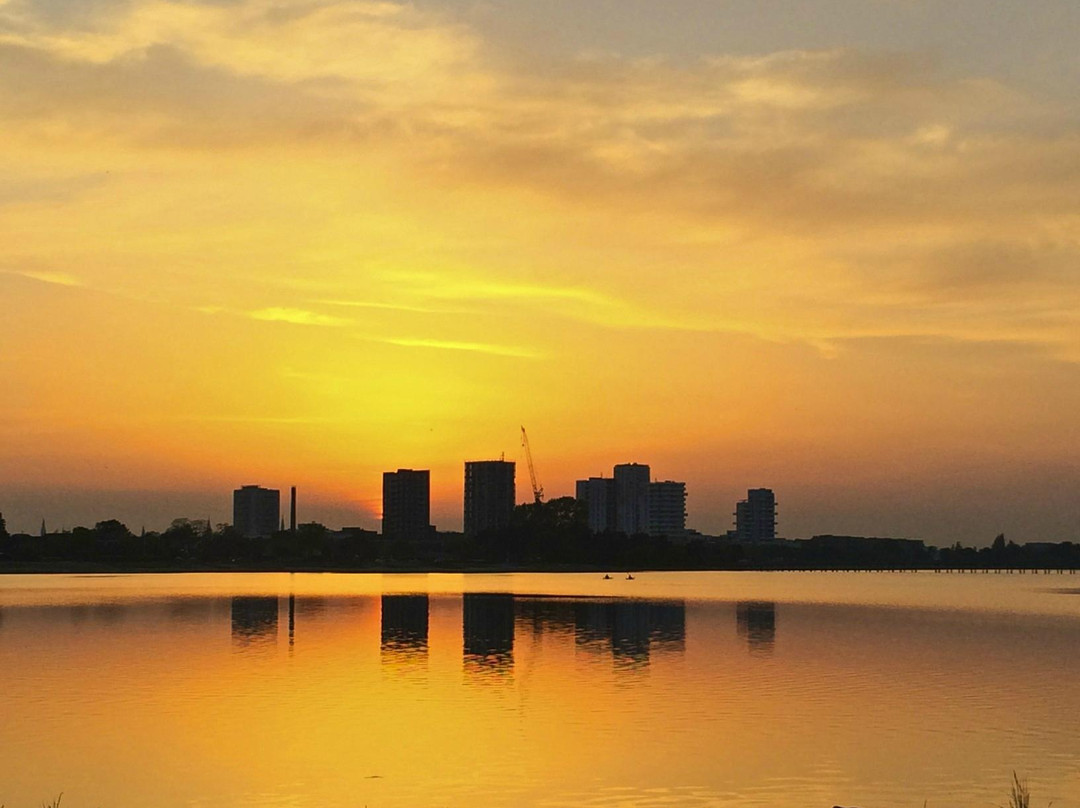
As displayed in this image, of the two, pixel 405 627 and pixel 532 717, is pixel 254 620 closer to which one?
pixel 405 627

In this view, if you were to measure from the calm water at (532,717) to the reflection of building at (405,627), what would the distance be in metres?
0.95

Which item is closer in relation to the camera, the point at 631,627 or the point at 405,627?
the point at 631,627

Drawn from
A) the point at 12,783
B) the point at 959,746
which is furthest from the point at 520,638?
the point at 12,783

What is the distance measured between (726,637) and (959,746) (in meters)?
65.7

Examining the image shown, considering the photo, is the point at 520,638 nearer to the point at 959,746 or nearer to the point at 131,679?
the point at 131,679

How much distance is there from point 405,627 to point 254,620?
19.3 m

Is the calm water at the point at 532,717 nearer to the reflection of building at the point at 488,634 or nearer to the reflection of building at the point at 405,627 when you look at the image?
the reflection of building at the point at 488,634

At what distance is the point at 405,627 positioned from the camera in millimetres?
134875

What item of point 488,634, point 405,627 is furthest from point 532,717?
point 405,627

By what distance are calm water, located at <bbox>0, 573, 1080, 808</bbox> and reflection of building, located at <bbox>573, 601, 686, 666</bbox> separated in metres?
0.88

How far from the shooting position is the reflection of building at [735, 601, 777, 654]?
376 ft

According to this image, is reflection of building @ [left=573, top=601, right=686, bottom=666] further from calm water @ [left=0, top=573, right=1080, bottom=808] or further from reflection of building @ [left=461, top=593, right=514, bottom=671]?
reflection of building @ [left=461, top=593, right=514, bottom=671]

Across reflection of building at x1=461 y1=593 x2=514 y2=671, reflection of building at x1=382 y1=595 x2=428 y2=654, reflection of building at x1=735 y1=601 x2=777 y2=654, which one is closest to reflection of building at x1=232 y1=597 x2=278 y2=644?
reflection of building at x1=382 y1=595 x2=428 y2=654

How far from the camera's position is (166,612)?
158 m
